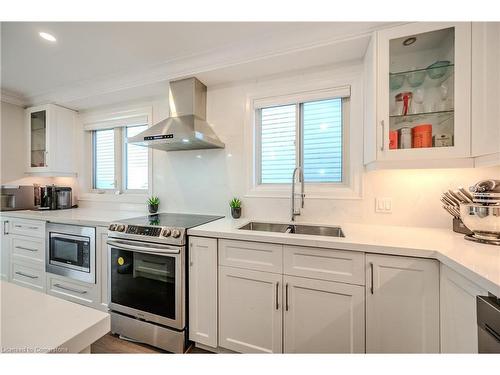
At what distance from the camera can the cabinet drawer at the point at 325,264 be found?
3.92 feet

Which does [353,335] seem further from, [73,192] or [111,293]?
[73,192]

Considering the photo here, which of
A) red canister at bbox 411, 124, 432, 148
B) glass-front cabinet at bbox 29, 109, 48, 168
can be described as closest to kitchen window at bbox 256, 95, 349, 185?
red canister at bbox 411, 124, 432, 148

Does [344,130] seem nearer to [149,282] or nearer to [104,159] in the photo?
[149,282]

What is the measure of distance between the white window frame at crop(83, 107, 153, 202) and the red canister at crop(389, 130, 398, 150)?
7.93 feet

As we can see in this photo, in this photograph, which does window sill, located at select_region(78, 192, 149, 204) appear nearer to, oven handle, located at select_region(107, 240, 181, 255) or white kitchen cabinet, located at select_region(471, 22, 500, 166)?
oven handle, located at select_region(107, 240, 181, 255)

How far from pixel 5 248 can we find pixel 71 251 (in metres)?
1.18

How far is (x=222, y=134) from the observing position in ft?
7.30

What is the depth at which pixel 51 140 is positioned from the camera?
2.71 metres

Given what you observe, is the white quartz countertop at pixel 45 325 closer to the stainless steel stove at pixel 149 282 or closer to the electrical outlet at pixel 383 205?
the stainless steel stove at pixel 149 282

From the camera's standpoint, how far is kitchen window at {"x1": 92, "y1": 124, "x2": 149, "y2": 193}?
271 centimetres

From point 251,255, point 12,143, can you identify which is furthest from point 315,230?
point 12,143

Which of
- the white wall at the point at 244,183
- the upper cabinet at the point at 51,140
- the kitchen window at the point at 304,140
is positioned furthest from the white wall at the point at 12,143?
the kitchen window at the point at 304,140
